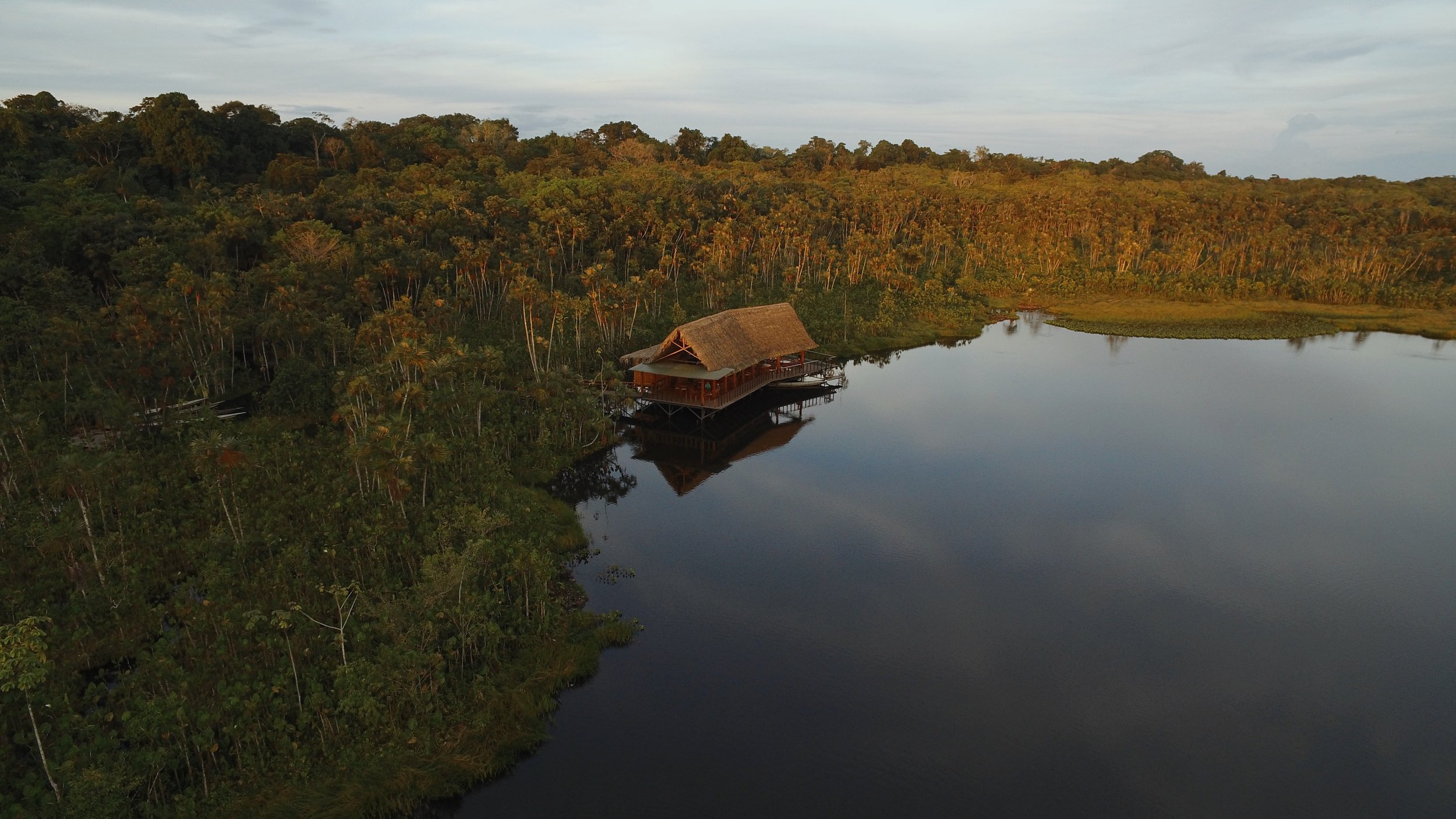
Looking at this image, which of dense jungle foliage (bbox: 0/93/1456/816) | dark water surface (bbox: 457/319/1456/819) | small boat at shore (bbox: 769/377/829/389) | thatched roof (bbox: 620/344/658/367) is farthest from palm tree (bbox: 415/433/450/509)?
small boat at shore (bbox: 769/377/829/389)

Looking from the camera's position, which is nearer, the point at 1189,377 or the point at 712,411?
the point at 712,411

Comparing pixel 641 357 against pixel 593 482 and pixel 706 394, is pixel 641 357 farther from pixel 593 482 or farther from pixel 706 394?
pixel 593 482

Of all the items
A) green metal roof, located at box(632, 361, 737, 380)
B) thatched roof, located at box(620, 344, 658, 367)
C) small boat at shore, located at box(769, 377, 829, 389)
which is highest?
thatched roof, located at box(620, 344, 658, 367)

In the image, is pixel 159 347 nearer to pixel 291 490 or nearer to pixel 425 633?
pixel 291 490

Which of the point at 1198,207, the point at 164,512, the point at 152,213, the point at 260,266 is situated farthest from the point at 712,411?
the point at 1198,207

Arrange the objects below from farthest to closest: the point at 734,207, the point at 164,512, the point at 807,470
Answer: the point at 734,207, the point at 807,470, the point at 164,512

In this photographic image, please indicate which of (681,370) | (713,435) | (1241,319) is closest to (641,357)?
(681,370)

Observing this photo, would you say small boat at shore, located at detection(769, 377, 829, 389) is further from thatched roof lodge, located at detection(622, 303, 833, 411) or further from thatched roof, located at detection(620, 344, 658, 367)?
thatched roof, located at detection(620, 344, 658, 367)
